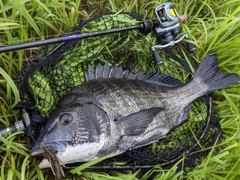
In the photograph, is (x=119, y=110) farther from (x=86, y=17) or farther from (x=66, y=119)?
Answer: (x=86, y=17)

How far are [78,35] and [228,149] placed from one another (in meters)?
1.71

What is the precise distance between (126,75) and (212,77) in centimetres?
81

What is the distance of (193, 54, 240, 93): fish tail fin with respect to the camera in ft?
10.1

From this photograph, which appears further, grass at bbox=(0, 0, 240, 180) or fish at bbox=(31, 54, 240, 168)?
grass at bbox=(0, 0, 240, 180)

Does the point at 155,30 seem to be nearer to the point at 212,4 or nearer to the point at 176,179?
the point at 212,4

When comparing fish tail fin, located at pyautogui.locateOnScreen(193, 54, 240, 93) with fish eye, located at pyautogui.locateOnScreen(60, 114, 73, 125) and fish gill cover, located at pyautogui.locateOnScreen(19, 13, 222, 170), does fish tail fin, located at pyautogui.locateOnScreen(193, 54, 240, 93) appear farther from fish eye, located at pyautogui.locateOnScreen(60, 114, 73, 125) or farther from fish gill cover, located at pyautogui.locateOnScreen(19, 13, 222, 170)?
fish eye, located at pyautogui.locateOnScreen(60, 114, 73, 125)

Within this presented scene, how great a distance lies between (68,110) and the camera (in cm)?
255

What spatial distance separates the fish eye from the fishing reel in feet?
3.32

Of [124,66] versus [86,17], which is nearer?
[124,66]

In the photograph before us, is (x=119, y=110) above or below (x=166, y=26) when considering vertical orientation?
below

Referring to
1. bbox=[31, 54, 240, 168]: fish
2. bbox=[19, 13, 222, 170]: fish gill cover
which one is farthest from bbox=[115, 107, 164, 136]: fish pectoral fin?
bbox=[19, 13, 222, 170]: fish gill cover

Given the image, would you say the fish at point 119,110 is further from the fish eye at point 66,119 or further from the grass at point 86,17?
the grass at point 86,17

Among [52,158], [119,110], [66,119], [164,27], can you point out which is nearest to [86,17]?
[164,27]

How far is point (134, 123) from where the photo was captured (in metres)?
2.68
